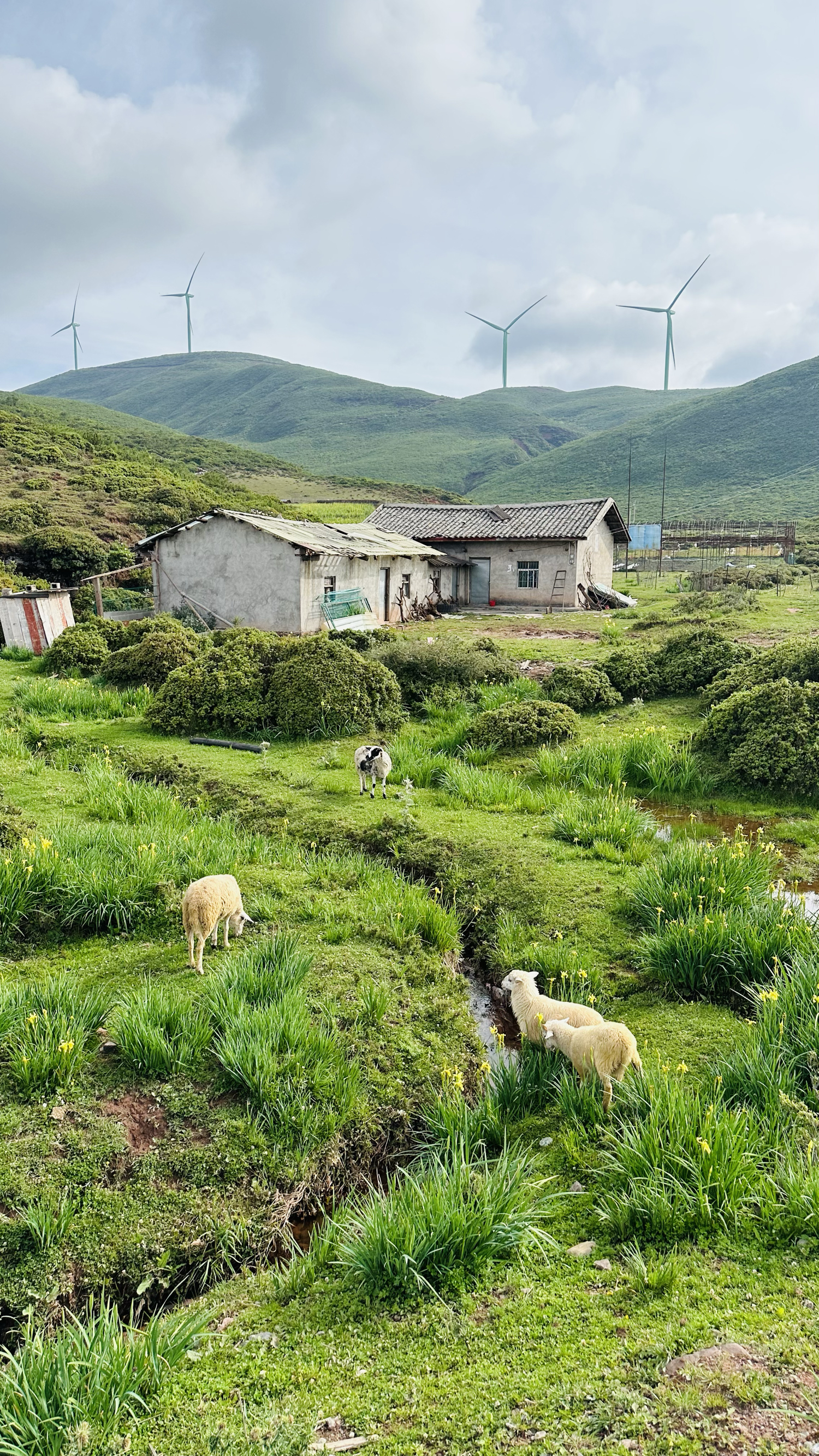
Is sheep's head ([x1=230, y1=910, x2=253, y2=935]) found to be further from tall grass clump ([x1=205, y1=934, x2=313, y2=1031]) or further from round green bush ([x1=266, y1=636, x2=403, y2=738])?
round green bush ([x1=266, y1=636, x2=403, y2=738])

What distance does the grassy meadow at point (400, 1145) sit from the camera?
11.1 feet

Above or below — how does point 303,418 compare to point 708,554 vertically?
above

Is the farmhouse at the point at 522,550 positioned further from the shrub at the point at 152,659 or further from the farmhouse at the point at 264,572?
the shrub at the point at 152,659

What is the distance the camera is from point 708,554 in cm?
6212

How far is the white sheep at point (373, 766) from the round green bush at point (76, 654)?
37.1ft

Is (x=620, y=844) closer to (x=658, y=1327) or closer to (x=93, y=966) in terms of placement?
(x=93, y=966)

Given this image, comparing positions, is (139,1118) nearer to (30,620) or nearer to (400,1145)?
(400,1145)

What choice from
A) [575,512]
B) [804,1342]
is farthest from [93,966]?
[575,512]

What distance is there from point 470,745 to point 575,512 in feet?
89.6

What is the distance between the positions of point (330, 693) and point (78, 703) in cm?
524

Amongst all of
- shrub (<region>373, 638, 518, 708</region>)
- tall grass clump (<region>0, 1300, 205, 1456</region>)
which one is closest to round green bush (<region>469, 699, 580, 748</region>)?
shrub (<region>373, 638, 518, 708</region>)

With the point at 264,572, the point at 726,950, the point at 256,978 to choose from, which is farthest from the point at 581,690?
the point at 264,572

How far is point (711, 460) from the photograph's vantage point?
113 m

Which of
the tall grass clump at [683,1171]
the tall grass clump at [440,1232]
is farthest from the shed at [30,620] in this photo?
the tall grass clump at [683,1171]
